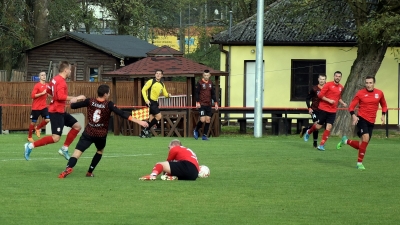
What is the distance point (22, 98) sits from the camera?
3697cm

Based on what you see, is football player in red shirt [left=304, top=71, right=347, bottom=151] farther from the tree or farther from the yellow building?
the yellow building

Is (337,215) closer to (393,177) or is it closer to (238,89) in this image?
(393,177)

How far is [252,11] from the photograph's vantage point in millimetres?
57844

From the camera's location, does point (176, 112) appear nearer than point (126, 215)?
No

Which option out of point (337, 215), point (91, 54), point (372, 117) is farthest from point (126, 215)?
point (91, 54)

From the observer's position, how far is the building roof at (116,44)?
48625 mm

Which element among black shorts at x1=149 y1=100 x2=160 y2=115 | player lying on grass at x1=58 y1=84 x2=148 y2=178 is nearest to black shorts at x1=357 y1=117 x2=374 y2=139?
player lying on grass at x1=58 y1=84 x2=148 y2=178

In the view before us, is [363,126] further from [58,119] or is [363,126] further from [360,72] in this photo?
[360,72]

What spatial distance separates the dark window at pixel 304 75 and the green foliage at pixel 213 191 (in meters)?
17.6

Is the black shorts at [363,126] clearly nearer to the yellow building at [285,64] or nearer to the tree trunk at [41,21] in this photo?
the yellow building at [285,64]

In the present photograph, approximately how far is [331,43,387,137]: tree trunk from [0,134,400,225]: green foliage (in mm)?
10485

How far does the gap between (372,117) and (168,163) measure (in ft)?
18.0

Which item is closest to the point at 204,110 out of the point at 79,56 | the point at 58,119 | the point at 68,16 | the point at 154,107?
the point at 154,107

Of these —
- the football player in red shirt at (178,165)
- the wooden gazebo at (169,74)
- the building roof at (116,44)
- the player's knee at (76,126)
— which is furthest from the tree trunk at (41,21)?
the football player in red shirt at (178,165)
